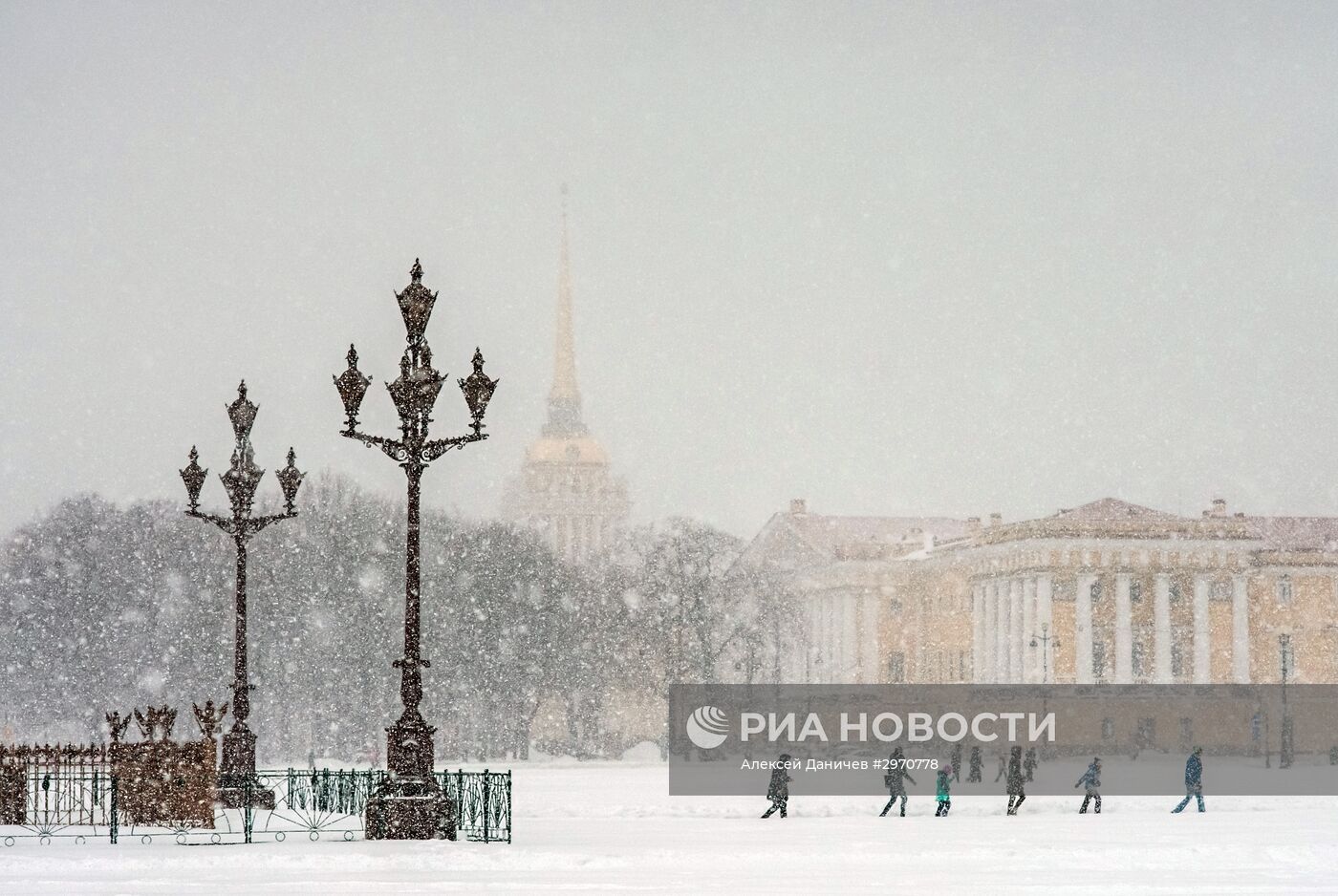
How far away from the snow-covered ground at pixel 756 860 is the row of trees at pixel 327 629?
1435 inches

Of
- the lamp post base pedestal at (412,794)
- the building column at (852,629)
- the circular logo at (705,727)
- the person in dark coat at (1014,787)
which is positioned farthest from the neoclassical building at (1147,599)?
the lamp post base pedestal at (412,794)

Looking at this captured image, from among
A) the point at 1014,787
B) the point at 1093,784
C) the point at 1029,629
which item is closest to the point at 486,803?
the point at 1014,787

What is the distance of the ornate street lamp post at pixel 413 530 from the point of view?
1023 inches

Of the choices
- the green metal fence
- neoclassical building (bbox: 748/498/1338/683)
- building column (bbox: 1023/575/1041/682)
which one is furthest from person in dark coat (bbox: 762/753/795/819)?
building column (bbox: 1023/575/1041/682)

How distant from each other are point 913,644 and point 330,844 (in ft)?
316

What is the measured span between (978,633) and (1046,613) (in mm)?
8845

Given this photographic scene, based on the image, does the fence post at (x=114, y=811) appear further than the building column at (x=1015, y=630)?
No

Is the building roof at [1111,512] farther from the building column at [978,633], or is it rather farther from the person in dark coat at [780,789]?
the person in dark coat at [780,789]

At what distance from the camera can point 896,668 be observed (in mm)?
119625

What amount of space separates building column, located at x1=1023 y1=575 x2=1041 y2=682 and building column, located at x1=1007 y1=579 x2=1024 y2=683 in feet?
1.27

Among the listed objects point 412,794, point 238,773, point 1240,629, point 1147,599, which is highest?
point 1147,599

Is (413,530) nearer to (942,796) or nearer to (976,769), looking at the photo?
(942,796)

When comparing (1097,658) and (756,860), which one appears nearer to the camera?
(756,860)

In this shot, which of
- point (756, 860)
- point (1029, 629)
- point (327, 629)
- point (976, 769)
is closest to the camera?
point (756, 860)
